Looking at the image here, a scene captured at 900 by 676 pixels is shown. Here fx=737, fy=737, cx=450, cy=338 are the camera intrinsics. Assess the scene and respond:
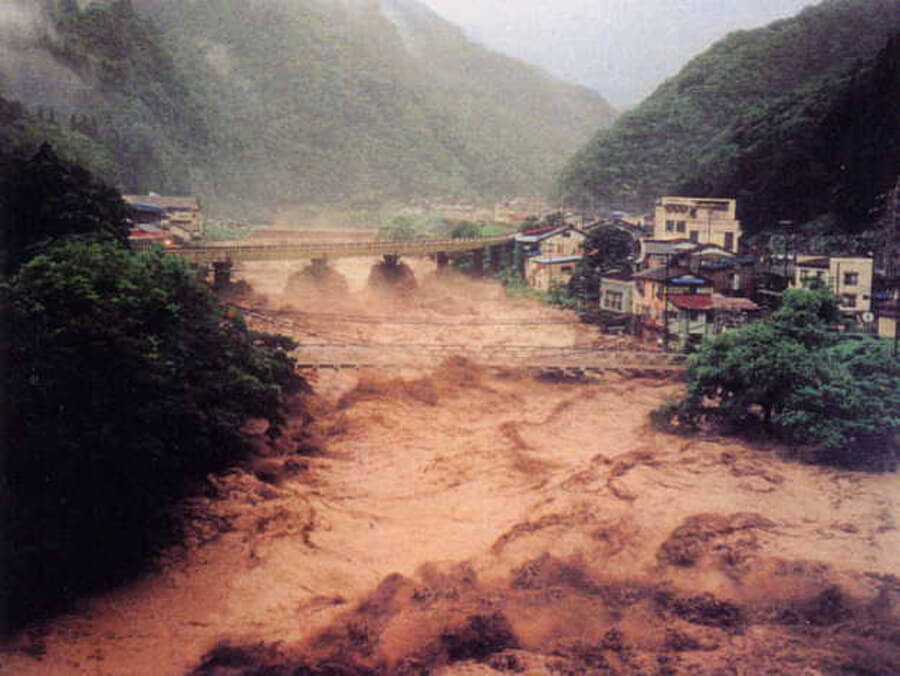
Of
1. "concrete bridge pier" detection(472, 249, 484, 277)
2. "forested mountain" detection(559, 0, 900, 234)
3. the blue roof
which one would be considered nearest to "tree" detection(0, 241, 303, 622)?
the blue roof

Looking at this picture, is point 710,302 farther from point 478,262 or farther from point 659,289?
point 478,262

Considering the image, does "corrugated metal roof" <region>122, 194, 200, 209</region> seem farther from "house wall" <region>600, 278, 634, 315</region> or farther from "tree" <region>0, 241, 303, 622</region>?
"tree" <region>0, 241, 303, 622</region>

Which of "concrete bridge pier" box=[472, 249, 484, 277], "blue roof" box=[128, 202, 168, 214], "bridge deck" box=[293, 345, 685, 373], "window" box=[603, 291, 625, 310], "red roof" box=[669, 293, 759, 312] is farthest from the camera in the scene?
"concrete bridge pier" box=[472, 249, 484, 277]

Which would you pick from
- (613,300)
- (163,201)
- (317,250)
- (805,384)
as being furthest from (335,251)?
(805,384)

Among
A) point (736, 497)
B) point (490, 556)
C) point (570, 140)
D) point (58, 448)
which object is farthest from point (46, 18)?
point (570, 140)

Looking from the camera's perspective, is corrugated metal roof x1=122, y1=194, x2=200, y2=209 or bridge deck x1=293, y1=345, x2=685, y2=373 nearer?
bridge deck x1=293, y1=345, x2=685, y2=373
